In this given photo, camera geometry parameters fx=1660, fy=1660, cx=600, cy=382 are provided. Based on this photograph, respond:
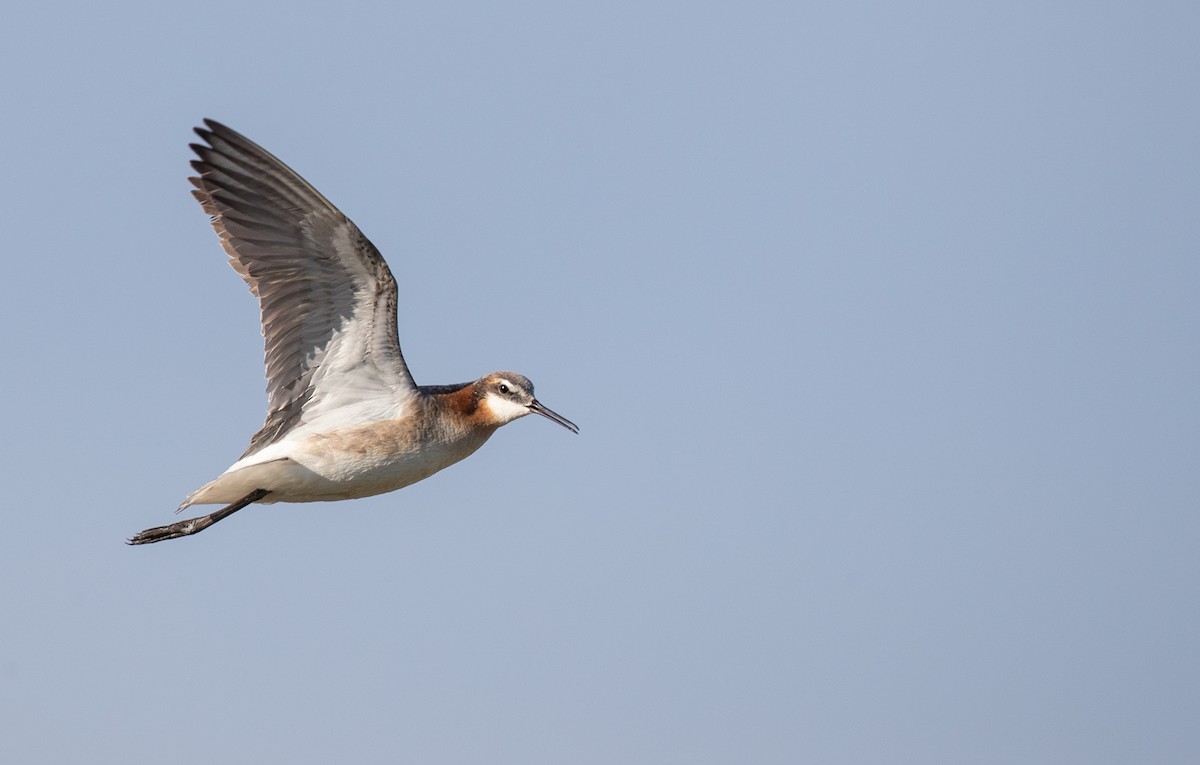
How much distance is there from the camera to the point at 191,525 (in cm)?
1958

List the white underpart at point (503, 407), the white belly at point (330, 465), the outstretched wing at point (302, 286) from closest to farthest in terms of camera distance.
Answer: the outstretched wing at point (302, 286) < the white belly at point (330, 465) < the white underpart at point (503, 407)

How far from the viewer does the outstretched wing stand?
18328mm

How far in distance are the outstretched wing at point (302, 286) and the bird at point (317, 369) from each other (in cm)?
1

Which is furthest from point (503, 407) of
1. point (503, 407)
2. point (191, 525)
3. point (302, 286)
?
point (191, 525)

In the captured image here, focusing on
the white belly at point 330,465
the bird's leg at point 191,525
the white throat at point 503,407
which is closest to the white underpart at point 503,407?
the white throat at point 503,407

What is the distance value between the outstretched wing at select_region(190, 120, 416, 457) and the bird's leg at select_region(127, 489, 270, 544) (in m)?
0.57

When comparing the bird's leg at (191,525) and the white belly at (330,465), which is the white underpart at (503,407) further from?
the bird's leg at (191,525)

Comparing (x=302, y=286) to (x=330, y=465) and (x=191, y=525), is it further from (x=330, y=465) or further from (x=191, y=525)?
(x=191, y=525)

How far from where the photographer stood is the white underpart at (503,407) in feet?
65.6

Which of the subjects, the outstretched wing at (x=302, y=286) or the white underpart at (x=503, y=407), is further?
the white underpart at (x=503, y=407)

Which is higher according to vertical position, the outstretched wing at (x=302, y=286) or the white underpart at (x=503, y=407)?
the outstretched wing at (x=302, y=286)

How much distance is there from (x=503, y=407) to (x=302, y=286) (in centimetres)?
289

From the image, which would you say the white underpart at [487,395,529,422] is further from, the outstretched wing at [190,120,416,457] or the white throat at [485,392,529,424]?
the outstretched wing at [190,120,416,457]

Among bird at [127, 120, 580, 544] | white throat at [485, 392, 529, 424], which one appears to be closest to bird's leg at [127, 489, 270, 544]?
bird at [127, 120, 580, 544]
